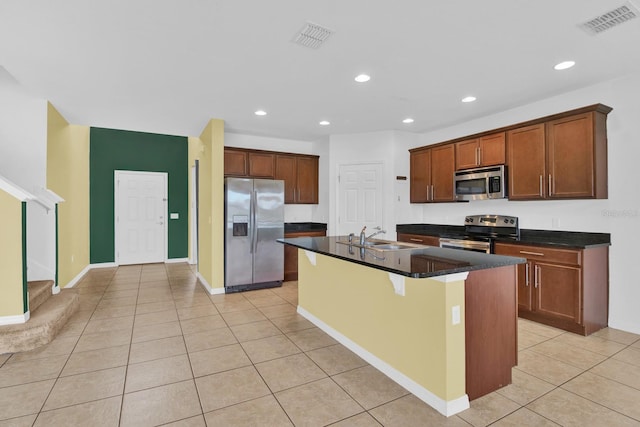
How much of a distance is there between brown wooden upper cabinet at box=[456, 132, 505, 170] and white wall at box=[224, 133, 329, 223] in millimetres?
2294

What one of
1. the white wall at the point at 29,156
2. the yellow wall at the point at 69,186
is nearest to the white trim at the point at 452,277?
the white wall at the point at 29,156

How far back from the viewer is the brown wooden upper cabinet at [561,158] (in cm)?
333

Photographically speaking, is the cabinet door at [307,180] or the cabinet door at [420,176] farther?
the cabinet door at [307,180]

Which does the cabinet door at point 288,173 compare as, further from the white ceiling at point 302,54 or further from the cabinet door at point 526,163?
the cabinet door at point 526,163

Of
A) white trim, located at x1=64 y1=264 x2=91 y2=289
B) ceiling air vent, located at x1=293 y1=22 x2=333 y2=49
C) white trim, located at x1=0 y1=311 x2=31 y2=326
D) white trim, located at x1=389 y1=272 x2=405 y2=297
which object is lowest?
white trim, located at x1=64 y1=264 x2=91 y2=289

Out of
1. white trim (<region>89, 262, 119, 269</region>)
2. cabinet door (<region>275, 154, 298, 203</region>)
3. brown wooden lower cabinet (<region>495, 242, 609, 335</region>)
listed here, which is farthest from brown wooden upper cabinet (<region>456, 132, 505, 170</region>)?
white trim (<region>89, 262, 119, 269</region>)

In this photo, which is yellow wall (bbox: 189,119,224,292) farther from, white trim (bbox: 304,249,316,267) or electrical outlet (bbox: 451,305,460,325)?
electrical outlet (bbox: 451,305,460,325)

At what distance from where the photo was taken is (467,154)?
466 cm

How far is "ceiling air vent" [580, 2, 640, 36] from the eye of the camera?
7.18 ft

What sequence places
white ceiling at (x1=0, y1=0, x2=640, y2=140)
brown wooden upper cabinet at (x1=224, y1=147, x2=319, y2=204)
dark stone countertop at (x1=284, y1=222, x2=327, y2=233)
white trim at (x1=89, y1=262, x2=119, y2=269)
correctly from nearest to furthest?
1. white ceiling at (x1=0, y1=0, x2=640, y2=140)
2. brown wooden upper cabinet at (x1=224, y1=147, x2=319, y2=204)
3. dark stone countertop at (x1=284, y1=222, x2=327, y2=233)
4. white trim at (x1=89, y1=262, x2=119, y2=269)

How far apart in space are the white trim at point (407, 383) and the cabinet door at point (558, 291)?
1990 mm

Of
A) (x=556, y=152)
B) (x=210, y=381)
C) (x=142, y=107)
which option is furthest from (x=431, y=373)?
(x=142, y=107)

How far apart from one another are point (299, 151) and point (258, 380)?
4.71 metres

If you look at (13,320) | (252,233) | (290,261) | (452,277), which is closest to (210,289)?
(252,233)
